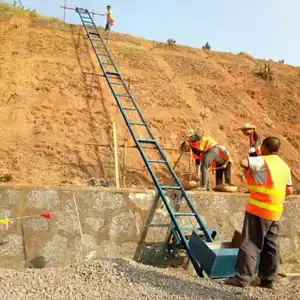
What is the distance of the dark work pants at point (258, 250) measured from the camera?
423cm

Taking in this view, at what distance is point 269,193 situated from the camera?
14.4 feet

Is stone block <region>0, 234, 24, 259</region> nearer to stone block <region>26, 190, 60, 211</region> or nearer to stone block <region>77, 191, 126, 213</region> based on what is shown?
stone block <region>26, 190, 60, 211</region>

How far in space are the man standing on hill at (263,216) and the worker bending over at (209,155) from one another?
10.5ft

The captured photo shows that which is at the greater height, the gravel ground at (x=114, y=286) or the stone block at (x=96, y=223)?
the stone block at (x=96, y=223)

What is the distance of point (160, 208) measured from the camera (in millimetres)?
6035

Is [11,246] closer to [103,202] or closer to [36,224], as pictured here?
[36,224]

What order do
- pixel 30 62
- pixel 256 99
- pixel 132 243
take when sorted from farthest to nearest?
1. pixel 256 99
2. pixel 30 62
3. pixel 132 243

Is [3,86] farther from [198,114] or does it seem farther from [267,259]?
[267,259]

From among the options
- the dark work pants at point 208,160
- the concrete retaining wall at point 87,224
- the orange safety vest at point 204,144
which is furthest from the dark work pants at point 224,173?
the concrete retaining wall at point 87,224

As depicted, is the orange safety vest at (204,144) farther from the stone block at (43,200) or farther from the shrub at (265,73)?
the shrub at (265,73)

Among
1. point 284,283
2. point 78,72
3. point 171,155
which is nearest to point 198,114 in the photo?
point 171,155

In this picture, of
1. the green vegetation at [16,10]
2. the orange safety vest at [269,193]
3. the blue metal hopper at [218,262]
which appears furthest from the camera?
the green vegetation at [16,10]

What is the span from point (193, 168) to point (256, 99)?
4.29 meters

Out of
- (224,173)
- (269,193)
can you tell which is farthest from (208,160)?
(269,193)
